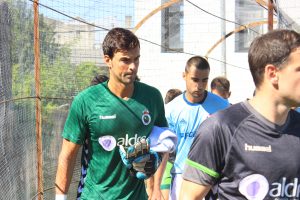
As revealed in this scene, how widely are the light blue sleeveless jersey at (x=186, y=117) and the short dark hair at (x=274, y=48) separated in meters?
3.86

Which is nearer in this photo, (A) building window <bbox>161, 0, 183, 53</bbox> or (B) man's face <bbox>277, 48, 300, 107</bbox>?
(B) man's face <bbox>277, 48, 300, 107</bbox>

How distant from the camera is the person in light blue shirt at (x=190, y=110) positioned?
7121 mm

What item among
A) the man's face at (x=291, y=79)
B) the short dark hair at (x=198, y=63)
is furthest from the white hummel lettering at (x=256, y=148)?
the short dark hair at (x=198, y=63)

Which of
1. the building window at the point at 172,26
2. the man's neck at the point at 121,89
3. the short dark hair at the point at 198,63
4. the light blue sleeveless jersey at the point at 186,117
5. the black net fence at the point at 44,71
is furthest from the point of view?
the building window at the point at 172,26

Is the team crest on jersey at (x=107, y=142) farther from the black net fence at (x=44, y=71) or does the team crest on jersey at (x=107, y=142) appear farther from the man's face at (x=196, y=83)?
the man's face at (x=196, y=83)

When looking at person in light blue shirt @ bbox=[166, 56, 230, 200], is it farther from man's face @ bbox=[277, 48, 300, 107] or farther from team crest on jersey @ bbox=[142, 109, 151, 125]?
man's face @ bbox=[277, 48, 300, 107]

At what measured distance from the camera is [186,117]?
7.21 m

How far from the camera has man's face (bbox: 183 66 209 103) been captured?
7195 millimetres

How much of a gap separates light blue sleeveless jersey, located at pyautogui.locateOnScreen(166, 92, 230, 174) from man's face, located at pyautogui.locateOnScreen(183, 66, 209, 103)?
0.22 feet

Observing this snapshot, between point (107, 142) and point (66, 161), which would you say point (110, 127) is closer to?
point (107, 142)

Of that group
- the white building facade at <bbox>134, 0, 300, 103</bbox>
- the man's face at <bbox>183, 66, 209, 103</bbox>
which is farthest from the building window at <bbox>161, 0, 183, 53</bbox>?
the man's face at <bbox>183, 66, 209, 103</bbox>

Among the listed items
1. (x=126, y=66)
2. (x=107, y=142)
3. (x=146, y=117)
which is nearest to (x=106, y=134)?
(x=107, y=142)

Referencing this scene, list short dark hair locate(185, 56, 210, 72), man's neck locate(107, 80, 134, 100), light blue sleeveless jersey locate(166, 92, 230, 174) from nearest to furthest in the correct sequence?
man's neck locate(107, 80, 134, 100)
light blue sleeveless jersey locate(166, 92, 230, 174)
short dark hair locate(185, 56, 210, 72)

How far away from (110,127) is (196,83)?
2463 mm
